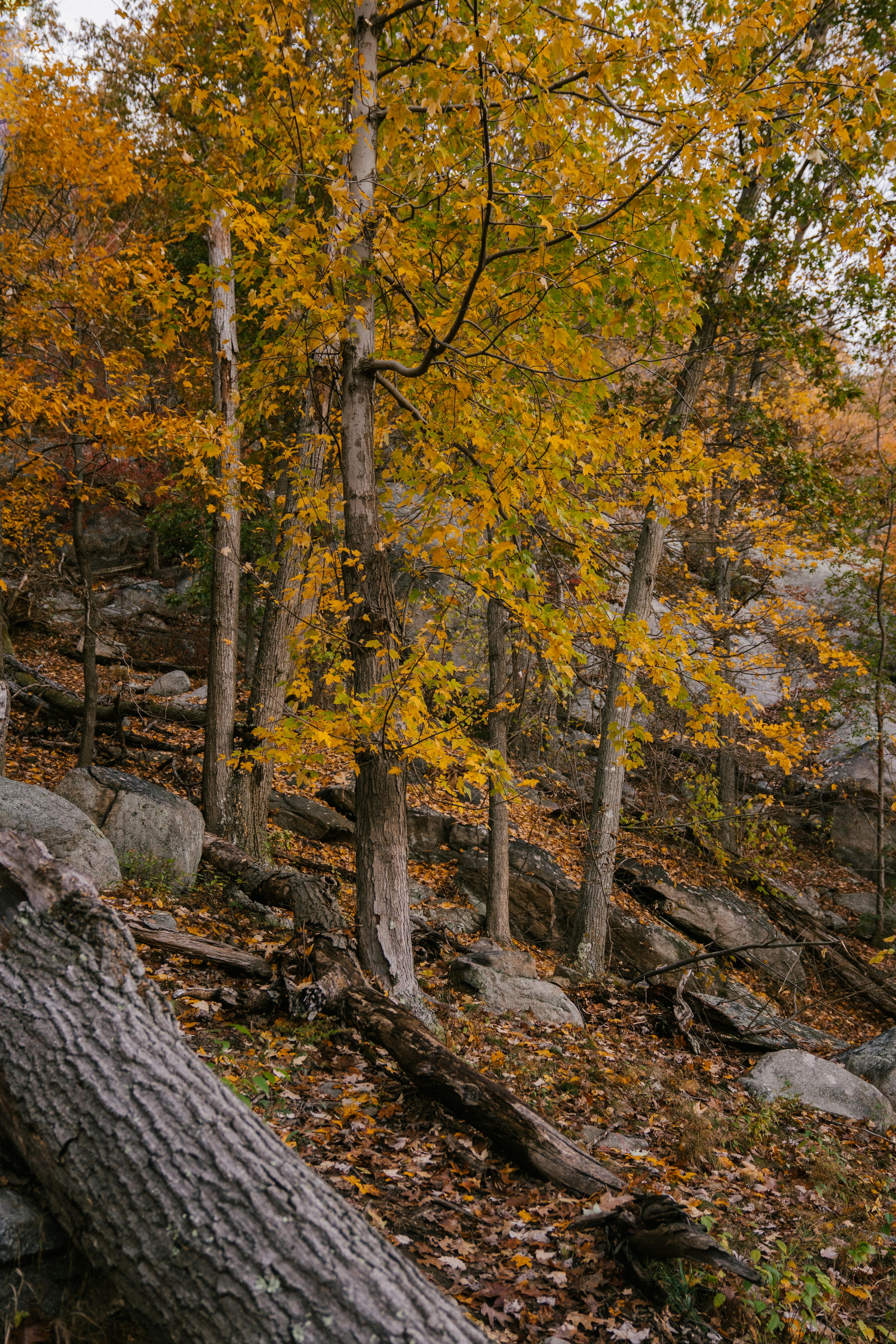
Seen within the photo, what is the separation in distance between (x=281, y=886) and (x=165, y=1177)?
18.2 ft

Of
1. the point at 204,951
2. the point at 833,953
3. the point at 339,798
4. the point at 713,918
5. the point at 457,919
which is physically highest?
the point at 204,951

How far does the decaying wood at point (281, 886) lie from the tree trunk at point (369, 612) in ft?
2.64

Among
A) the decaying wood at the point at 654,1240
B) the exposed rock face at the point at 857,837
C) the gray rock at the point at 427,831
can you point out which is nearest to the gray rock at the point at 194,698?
the gray rock at the point at 427,831

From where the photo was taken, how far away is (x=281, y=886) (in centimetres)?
771

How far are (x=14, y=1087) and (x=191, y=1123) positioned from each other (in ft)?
2.44

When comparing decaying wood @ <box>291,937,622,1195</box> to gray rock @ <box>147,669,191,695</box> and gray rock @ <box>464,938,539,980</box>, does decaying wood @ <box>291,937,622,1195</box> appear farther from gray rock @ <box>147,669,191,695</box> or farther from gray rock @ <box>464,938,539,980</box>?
gray rock @ <box>147,669,191,695</box>

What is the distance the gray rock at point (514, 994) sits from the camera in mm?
6980

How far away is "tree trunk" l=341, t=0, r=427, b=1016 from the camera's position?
539cm

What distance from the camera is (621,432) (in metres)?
5.98

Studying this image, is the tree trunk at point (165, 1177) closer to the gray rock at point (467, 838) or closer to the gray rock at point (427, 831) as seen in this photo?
the gray rock at point (427, 831)

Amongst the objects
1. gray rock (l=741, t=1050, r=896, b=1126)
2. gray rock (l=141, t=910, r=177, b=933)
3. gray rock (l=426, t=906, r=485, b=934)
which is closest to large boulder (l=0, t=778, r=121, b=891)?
gray rock (l=141, t=910, r=177, b=933)

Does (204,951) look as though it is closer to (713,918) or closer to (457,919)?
(457,919)

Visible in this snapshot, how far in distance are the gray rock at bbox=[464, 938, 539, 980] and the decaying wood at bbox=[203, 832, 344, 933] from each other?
171 cm

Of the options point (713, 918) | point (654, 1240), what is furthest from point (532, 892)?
point (654, 1240)
